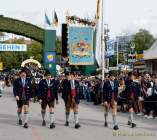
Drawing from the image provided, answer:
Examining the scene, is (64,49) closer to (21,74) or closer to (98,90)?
(98,90)

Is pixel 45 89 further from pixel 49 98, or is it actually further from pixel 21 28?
pixel 21 28

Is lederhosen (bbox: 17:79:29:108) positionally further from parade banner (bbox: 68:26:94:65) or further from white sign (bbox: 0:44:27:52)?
white sign (bbox: 0:44:27:52)

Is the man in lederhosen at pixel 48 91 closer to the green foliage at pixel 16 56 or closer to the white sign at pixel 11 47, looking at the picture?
the white sign at pixel 11 47

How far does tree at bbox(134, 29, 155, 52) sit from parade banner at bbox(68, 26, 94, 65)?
65.6m

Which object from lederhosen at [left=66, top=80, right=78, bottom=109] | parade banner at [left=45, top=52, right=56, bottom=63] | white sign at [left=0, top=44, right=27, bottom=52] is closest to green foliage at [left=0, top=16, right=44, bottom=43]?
parade banner at [left=45, top=52, right=56, bottom=63]

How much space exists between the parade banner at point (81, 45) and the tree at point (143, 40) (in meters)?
65.6

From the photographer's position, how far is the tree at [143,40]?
104m

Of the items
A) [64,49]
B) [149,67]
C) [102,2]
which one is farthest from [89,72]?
[102,2]

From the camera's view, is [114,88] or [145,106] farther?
[145,106]

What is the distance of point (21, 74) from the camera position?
16547mm

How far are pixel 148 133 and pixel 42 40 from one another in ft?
112

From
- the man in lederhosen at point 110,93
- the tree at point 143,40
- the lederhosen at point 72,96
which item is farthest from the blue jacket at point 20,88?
the tree at point 143,40

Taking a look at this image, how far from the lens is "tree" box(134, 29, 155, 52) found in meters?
104

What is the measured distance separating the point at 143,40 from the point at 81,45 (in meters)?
69.4
